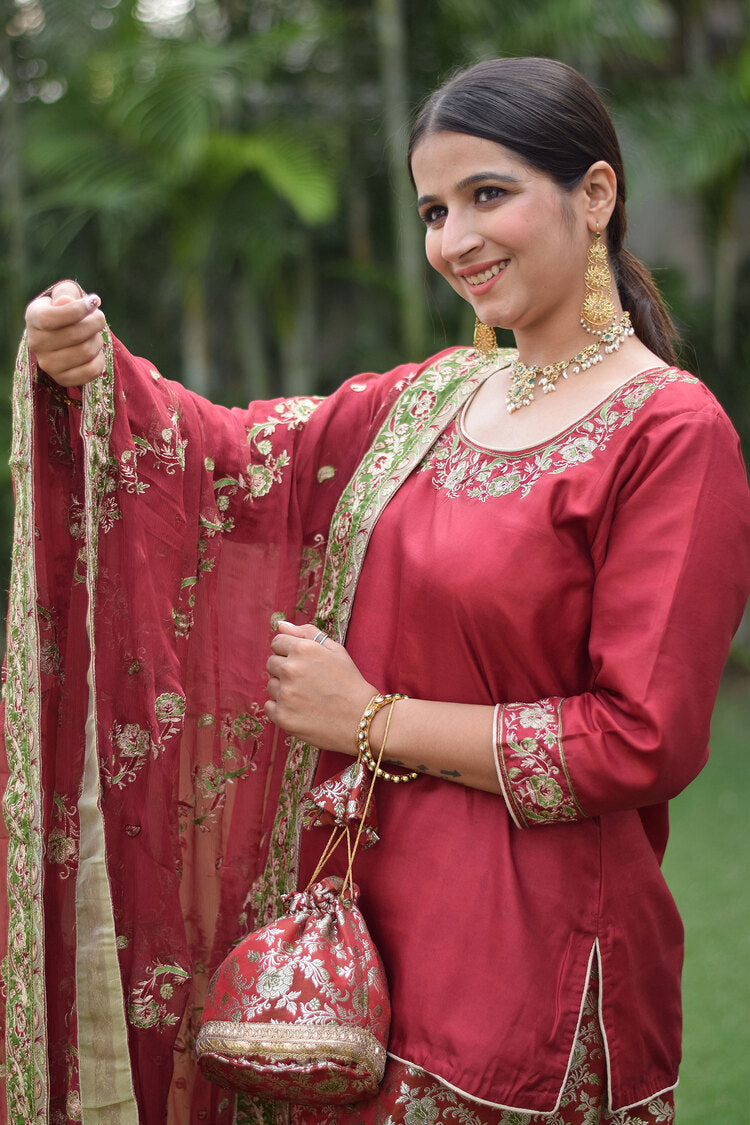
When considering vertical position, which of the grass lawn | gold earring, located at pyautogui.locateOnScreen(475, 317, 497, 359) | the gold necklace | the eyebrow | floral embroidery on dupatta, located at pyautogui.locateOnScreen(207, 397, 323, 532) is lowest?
the grass lawn

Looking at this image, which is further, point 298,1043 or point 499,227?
point 499,227

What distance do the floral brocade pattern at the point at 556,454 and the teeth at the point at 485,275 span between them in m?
0.20

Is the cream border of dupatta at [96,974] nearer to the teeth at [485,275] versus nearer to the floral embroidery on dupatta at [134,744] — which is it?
the floral embroidery on dupatta at [134,744]

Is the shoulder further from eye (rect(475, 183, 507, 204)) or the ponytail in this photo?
eye (rect(475, 183, 507, 204))

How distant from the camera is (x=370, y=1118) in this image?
125cm

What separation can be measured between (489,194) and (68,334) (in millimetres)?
501

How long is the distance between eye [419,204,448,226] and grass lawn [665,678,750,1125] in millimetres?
2009

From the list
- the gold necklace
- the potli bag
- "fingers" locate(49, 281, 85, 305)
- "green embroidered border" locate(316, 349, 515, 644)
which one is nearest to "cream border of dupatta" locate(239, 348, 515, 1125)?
"green embroidered border" locate(316, 349, 515, 644)

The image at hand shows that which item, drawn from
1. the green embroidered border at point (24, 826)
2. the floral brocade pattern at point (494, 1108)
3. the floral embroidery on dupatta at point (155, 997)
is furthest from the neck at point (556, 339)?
the floral embroidery on dupatta at point (155, 997)

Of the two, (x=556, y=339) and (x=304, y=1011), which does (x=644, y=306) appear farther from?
(x=304, y=1011)

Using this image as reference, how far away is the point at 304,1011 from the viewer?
1.19 metres

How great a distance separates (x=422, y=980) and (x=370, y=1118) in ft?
0.52

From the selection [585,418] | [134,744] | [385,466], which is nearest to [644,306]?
[585,418]

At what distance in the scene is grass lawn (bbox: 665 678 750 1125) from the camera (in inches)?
100
